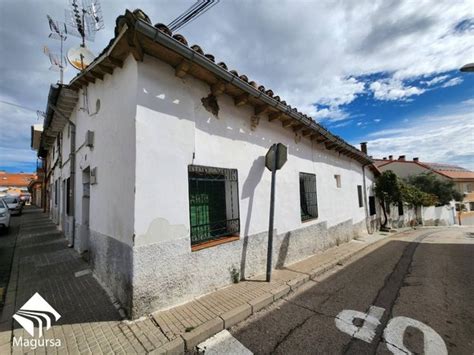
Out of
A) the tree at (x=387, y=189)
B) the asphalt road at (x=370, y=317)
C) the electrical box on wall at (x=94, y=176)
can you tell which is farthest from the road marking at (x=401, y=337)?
the tree at (x=387, y=189)

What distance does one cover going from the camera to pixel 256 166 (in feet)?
16.3

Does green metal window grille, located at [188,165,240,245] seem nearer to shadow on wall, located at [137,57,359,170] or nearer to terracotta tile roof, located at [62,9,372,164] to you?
shadow on wall, located at [137,57,359,170]

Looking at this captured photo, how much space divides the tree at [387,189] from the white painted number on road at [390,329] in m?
13.0

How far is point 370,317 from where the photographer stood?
333 cm

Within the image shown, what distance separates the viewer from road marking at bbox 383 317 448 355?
257 centimetres

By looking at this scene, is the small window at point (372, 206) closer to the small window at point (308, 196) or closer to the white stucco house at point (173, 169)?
the small window at point (308, 196)

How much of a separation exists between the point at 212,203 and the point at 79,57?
16.5ft

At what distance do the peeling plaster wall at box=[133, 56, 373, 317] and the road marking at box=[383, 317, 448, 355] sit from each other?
2.43 metres

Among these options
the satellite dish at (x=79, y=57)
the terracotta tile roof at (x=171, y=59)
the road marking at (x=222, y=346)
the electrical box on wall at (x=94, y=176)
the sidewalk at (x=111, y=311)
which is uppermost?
the satellite dish at (x=79, y=57)

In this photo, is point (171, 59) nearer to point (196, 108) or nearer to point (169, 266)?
point (196, 108)

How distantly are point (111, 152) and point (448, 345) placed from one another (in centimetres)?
549

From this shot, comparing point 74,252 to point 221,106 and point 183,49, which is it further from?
point 183,49

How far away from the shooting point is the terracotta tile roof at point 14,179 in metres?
44.2

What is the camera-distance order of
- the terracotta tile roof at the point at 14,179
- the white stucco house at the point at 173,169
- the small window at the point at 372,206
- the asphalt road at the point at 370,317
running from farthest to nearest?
the terracotta tile roof at the point at 14,179 → the small window at the point at 372,206 → the white stucco house at the point at 173,169 → the asphalt road at the point at 370,317
